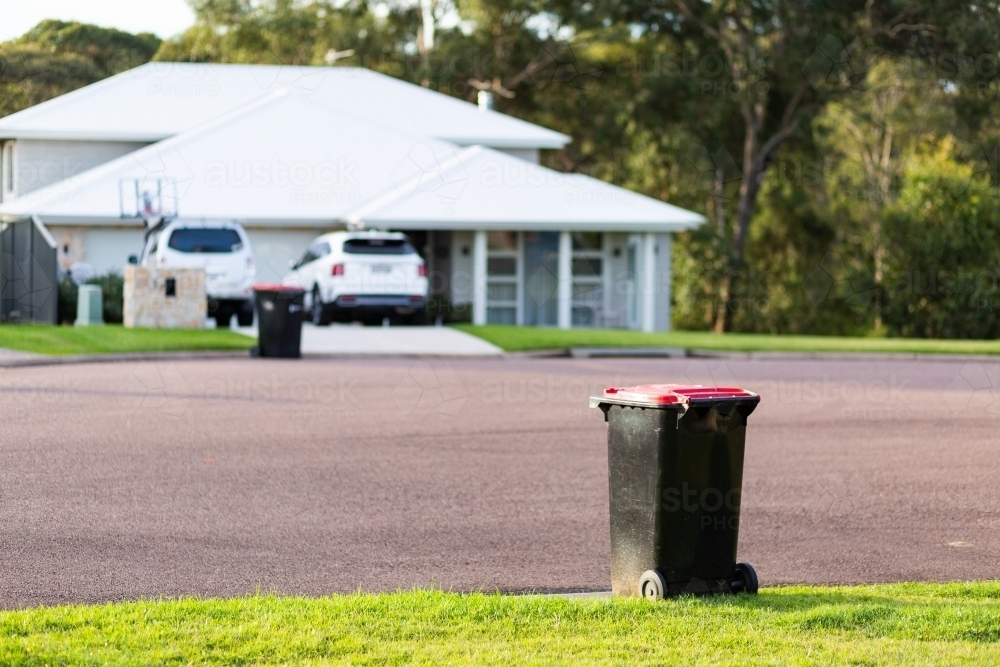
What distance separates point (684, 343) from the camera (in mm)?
26750

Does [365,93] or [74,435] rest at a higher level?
[365,93]

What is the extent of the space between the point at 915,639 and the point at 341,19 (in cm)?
5049

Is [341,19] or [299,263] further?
[341,19]

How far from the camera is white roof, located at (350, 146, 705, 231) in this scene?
107ft

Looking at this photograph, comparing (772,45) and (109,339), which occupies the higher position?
(772,45)

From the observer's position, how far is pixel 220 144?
118 feet

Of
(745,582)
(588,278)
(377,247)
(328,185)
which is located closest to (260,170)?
(328,185)

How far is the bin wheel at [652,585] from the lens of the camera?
6.54 metres

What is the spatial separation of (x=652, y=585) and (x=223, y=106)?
35.7m

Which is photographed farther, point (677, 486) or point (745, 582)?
point (745, 582)

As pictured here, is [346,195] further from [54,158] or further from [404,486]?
[404,486]

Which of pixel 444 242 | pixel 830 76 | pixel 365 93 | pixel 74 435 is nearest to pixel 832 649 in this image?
pixel 74 435

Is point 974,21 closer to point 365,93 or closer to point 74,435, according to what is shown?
point 365,93

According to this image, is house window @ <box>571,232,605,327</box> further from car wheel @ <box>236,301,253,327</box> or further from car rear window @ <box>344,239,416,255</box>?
car wheel @ <box>236,301,253,327</box>
